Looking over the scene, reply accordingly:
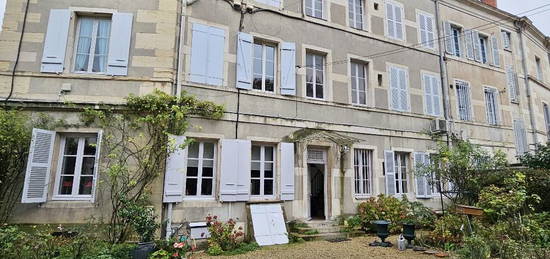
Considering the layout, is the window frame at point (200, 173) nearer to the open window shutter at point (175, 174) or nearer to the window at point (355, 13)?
the open window shutter at point (175, 174)

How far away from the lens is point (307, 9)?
963 centimetres

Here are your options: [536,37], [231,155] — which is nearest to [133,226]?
[231,155]

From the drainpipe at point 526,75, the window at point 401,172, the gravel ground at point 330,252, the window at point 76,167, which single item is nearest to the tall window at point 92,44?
the window at point 76,167

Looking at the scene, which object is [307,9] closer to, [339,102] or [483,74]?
[339,102]

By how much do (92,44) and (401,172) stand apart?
9462 mm

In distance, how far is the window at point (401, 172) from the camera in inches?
401

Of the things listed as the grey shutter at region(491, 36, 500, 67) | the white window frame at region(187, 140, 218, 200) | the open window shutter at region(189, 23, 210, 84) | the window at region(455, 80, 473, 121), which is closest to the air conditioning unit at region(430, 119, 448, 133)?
the window at region(455, 80, 473, 121)

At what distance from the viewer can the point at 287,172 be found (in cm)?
821

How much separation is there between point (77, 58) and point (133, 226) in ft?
13.3

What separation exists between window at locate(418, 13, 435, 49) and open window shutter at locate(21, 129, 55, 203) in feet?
38.4

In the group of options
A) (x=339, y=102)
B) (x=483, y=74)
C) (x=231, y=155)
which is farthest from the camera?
(x=483, y=74)

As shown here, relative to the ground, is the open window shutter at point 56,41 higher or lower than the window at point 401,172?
higher

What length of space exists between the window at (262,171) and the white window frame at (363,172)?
267cm

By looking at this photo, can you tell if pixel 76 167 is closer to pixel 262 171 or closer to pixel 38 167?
pixel 38 167
